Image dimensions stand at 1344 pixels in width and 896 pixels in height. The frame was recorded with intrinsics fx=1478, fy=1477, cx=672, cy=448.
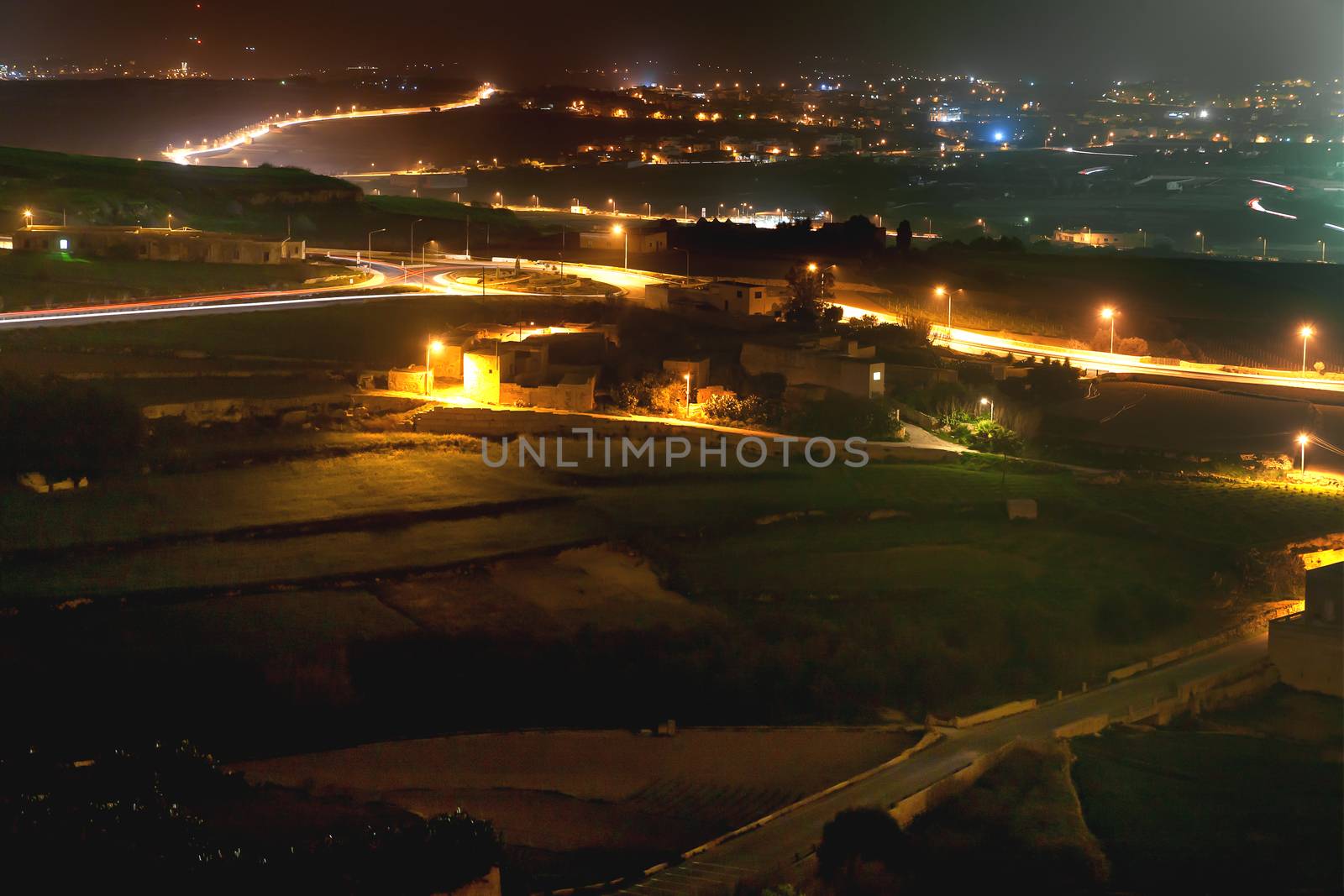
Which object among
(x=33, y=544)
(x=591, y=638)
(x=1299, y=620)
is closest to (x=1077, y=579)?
(x=1299, y=620)

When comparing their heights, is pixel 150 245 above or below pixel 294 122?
below

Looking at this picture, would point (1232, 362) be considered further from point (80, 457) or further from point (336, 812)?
point (336, 812)

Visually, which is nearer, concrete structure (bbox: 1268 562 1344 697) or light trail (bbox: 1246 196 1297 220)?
concrete structure (bbox: 1268 562 1344 697)

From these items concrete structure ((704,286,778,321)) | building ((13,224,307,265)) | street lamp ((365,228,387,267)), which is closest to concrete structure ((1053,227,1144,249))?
street lamp ((365,228,387,267))

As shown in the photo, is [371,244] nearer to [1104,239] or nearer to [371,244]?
[371,244]

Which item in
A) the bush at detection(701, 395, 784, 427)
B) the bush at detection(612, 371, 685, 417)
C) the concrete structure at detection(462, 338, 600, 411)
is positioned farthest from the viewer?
the bush at detection(612, 371, 685, 417)

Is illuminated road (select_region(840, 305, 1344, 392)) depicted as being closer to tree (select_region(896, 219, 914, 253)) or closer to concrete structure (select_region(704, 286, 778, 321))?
concrete structure (select_region(704, 286, 778, 321))

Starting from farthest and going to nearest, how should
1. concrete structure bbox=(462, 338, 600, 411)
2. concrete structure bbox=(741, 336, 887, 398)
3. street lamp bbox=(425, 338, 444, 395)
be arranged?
concrete structure bbox=(741, 336, 887, 398) < street lamp bbox=(425, 338, 444, 395) < concrete structure bbox=(462, 338, 600, 411)

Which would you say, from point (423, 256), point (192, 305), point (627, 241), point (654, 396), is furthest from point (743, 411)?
point (627, 241)
